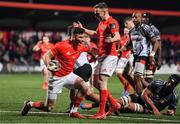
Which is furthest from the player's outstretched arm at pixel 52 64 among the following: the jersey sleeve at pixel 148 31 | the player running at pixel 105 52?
the jersey sleeve at pixel 148 31

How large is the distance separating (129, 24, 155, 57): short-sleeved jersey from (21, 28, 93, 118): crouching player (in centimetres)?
291

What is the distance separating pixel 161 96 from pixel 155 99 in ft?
0.44

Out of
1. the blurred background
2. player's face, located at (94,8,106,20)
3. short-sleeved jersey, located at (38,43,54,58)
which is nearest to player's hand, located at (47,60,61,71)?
player's face, located at (94,8,106,20)

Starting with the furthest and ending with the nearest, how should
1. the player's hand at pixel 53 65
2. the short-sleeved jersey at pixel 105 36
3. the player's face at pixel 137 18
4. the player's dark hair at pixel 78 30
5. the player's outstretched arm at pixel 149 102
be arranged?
1. the player's face at pixel 137 18
2. the player's outstretched arm at pixel 149 102
3. the short-sleeved jersey at pixel 105 36
4. the player's dark hair at pixel 78 30
5. the player's hand at pixel 53 65

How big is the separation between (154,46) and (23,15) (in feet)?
91.6

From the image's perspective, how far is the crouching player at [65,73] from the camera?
1152cm

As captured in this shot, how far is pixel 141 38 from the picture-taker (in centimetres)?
1441

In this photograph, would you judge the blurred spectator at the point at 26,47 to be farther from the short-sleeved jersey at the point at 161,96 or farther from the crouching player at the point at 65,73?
the crouching player at the point at 65,73

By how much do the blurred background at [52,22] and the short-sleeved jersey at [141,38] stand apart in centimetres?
2124

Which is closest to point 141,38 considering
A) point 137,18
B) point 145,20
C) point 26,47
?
Result: point 145,20

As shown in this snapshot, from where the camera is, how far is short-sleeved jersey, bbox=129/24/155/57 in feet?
46.8

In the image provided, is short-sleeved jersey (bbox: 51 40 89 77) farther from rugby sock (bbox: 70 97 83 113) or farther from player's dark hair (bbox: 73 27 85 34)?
rugby sock (bbox: 70 97 83 113)

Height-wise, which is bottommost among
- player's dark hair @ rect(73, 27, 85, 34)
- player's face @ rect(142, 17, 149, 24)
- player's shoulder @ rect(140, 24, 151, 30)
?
player's dark hair @ rect(73, 27, 85, 34)

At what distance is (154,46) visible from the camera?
45.9ft
